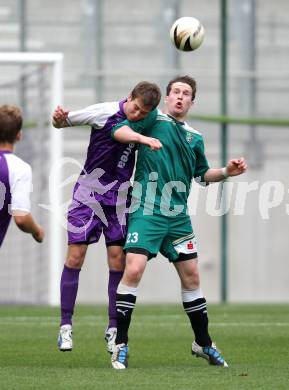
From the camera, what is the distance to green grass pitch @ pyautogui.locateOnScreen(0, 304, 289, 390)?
250 inches

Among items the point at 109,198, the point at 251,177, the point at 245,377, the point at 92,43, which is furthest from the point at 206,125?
the point at 245,377

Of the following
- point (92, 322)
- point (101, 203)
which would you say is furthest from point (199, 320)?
point (92, 322)

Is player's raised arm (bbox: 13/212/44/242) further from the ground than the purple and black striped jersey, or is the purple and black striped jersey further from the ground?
the purple and black striped jersey

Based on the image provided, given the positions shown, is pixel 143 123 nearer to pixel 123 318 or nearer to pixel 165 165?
pixel 165 165

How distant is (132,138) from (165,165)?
1.13 ft

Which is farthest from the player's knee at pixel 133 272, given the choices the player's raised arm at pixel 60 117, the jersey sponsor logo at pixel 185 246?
the player's raised arm at pixel 60 117

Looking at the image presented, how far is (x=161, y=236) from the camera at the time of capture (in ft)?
23.5

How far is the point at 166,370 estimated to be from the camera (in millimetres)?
6973

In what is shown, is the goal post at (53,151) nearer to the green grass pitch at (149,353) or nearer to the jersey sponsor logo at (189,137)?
the green grass pitch at (149,353)

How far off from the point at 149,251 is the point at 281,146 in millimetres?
10188

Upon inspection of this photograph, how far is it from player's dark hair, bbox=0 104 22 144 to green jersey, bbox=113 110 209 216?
0.69 meters

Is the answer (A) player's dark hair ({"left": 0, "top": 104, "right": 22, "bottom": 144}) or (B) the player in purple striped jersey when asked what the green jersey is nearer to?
(B) the player in purple striped jersey

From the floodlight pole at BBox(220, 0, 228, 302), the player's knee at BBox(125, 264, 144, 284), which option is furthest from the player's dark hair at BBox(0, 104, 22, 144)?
the floodlight pole at BBox(220, 0, 228, 302)

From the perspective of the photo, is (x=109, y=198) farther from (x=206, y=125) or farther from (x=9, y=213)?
(x=206, y=125)
